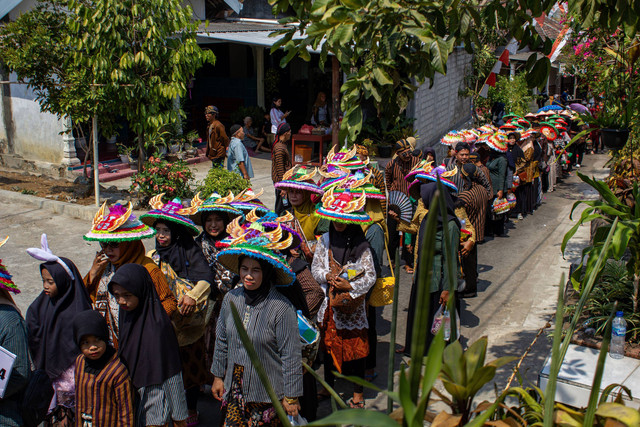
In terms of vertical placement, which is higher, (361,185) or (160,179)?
(361,185)

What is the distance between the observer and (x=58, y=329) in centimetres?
422

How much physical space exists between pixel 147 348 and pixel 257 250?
0.91 meters

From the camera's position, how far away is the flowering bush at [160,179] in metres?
11.1

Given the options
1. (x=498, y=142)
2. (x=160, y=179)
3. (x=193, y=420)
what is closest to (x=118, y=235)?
(x=193, y=420)

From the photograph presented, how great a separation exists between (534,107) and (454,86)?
30.0ft

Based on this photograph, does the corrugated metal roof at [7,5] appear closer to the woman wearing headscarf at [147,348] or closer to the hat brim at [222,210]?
the hat brim at [222,210]

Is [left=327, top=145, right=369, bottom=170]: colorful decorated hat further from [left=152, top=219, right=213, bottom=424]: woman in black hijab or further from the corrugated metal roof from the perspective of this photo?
the corrugated metal roof

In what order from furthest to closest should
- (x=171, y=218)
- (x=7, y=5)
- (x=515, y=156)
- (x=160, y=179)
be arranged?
1. (x=7, y=5)
2. (x=515, y=156)
3. (x=160, y=179)
4. (x=171, y=218)

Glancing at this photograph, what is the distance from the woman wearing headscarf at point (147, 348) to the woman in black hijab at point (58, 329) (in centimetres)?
47

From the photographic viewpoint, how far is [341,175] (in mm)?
7301

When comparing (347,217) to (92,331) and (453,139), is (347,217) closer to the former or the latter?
(92,331)

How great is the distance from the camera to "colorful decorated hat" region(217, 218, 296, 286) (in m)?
3.99

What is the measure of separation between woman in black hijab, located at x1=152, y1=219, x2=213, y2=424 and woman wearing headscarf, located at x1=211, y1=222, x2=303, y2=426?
0.83m

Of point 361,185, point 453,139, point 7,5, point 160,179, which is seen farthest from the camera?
point 7,5
